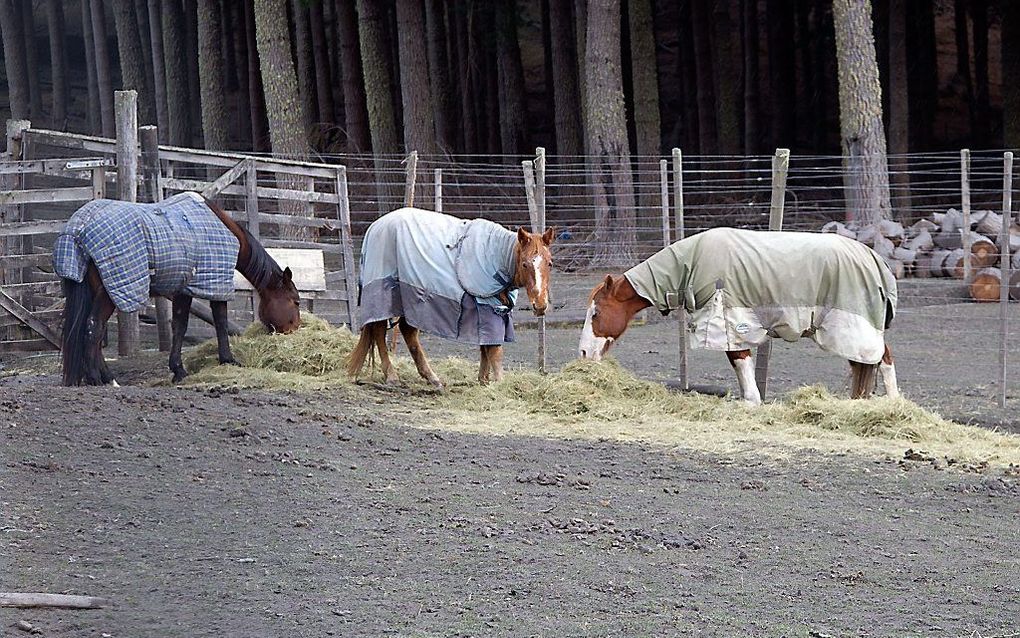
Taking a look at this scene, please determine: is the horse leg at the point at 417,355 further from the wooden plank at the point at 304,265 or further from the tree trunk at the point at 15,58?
the tree trunk at the point at 15,58

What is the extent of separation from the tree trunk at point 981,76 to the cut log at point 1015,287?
14.4 m

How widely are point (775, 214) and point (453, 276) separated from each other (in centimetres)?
270

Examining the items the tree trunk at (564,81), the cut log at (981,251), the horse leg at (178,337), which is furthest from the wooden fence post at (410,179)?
the tree trunk at (564,81)

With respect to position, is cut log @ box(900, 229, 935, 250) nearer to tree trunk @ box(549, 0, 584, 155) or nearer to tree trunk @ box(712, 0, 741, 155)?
tree trunk @ box(549, 0, 584, 155)

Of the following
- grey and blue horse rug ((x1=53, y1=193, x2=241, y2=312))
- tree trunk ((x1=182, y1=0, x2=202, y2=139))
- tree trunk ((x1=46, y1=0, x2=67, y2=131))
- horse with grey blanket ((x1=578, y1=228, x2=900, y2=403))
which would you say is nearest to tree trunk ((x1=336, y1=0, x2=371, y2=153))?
tree trunk ((x1=182, y1=0, x2=202, y2=139))

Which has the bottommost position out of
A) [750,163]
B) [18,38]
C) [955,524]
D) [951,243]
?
[955,524]

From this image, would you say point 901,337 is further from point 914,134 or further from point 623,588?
point 914,134

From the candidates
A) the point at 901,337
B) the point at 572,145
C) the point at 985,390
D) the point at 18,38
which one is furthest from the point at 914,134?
the point at 18,38

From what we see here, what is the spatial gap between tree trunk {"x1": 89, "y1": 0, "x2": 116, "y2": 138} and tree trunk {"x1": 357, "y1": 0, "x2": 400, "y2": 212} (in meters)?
9.45

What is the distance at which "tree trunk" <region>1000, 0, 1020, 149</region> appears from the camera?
21906 millimetres

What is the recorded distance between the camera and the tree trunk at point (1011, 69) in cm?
2191

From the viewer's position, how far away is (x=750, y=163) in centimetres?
2598

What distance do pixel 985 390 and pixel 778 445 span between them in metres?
3.02

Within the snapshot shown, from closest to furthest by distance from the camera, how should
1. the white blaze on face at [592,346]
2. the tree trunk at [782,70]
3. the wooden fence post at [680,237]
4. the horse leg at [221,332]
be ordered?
1. the white blaze on face at [592,346]
2. the wooden fence post at [680,237]
3. the horse leg at [221,332]
4. the tree trunk at [782,70]
